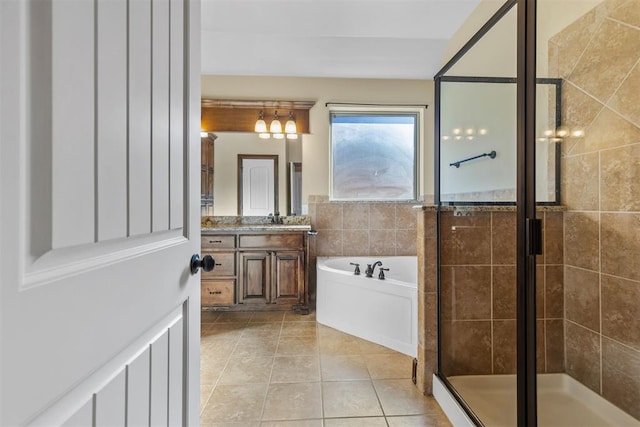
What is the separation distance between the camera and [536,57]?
3.79 feet

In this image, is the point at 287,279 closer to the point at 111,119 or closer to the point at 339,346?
the point at 339,346

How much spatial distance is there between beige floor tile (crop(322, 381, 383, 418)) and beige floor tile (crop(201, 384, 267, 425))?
1.20ft

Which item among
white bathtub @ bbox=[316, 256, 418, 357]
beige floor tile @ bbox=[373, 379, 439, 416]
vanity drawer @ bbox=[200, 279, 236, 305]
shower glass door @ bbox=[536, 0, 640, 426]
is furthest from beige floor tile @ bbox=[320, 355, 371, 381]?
vanity drawer @ bbox=[200, 279, 236, 305]

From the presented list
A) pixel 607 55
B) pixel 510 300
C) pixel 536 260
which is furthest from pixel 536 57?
pixel 510 300

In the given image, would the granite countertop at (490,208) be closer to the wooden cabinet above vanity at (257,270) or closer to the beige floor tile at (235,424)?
the beige floor tile at (235,424)

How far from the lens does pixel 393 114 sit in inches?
134

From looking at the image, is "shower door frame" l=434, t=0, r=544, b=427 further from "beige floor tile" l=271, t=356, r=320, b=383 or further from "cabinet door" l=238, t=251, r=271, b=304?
"cabinet door" l=238, t=251, r=271, b=304

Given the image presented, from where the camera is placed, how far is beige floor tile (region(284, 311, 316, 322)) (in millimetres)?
2768

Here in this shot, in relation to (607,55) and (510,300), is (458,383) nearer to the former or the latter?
(510,300)

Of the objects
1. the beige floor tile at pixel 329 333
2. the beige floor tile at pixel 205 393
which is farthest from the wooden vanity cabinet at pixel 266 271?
the beige floor tile at pixel 205 393

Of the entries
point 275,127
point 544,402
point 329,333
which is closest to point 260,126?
point 275,127

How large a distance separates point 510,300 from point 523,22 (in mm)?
1166

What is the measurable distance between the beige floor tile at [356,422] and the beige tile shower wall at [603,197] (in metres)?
1.00

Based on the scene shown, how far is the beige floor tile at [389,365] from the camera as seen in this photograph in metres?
1.85
